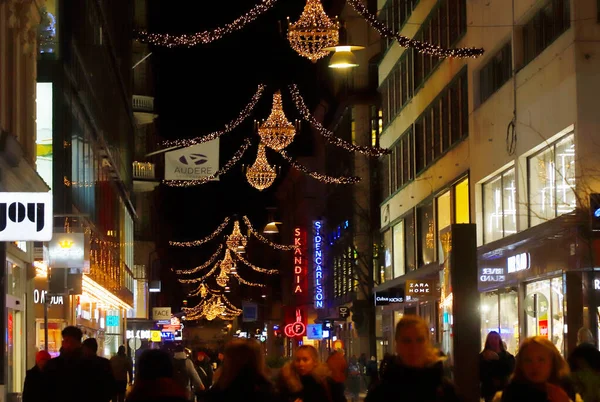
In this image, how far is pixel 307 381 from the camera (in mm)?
10680

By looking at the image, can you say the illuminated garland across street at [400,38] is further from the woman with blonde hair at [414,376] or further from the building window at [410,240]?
the building window at [410,240]

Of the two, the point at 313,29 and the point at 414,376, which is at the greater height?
the point at 313,29

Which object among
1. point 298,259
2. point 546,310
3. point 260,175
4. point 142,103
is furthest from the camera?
point 298,259

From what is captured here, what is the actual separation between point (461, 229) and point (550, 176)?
12.9 m

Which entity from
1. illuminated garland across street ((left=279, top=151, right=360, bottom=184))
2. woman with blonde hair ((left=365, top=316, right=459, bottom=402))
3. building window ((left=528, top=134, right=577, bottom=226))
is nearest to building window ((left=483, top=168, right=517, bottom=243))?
building window ((left=528, top=134, right=577, bottom=226))

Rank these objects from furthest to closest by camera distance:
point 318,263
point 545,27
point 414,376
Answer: point 318,263, point 545,27, point 414,376

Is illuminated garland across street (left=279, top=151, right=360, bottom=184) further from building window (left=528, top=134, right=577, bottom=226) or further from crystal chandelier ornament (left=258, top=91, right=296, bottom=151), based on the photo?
building window (left=528, top=134, right=577, bottom=226)

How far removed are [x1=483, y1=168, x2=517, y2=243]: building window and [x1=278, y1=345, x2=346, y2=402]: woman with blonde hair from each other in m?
20.8

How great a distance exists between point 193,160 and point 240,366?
129 ft

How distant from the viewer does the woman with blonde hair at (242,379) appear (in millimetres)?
8164

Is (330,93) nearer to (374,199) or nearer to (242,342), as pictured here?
(374,199)

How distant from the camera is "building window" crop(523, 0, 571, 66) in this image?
26.5 meters

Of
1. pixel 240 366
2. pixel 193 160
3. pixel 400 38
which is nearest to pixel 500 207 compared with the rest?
A: pixel 400 38

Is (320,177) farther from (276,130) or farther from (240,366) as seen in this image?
(240,366)
